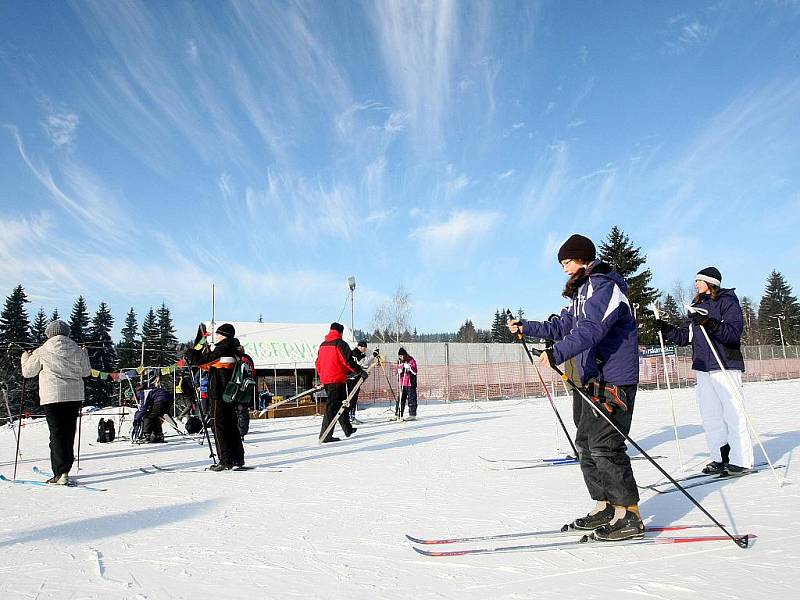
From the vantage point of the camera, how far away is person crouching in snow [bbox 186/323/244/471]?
6523 millimetres

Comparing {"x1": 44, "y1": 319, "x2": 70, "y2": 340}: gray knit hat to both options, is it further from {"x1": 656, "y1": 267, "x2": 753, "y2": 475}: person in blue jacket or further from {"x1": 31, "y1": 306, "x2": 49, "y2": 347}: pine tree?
{"x1": 31, "y1": 306, "x2": 49, "y2": 347}: pine tree

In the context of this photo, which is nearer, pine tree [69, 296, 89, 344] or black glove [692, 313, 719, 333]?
black glove [692, 313, 719, 333]

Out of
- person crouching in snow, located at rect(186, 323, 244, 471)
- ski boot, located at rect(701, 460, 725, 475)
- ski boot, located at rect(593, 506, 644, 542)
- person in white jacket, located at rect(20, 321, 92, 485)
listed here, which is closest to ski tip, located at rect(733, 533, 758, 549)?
ski boot, located at rect(593, 506, 644, 542)

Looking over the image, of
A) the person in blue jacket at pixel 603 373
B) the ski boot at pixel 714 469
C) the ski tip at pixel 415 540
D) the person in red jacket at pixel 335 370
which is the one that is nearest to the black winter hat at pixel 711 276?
the ski boot at pixel 714 469

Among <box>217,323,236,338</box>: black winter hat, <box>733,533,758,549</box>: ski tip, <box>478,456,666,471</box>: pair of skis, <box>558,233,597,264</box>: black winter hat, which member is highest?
<box>558,233,597,264</box>: black winter hat

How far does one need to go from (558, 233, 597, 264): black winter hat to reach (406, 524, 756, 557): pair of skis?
1715 millimetres

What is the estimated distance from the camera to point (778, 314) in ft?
237

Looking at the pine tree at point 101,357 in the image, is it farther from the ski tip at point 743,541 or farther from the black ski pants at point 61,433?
the ski tip at point 743,541

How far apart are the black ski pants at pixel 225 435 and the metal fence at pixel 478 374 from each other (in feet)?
→ 49.7

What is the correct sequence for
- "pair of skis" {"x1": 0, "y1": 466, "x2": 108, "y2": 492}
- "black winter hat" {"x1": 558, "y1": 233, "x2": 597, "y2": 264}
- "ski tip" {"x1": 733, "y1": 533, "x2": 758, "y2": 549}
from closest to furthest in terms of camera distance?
"ski tip" {"x1": 733, "y1": 533, "x2": 758, "y2": 549} < "black winter hat" {"x1": 558, "y1": 233, "x2": 597, "y2": 264} < "pair of skis" {"x1": 0, "y1": 466, "x2": 108, "y2": 492}

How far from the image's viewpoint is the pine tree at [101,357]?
43.2m

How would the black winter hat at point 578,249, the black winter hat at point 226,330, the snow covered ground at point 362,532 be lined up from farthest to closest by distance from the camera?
the black winter hat at point 226,330, the black winter hat at point 578,249, the snow covered ground at point 362,532

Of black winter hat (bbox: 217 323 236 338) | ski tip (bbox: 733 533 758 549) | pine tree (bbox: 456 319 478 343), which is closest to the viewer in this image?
ski tip (bbox: 733 533 758 549)

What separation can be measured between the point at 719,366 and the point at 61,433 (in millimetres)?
6865
